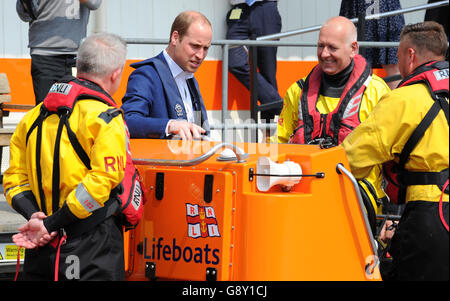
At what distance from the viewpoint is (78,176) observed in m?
2.91

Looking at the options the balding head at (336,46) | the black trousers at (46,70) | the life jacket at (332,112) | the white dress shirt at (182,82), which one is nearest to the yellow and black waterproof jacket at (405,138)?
the life jacket at (332,112)

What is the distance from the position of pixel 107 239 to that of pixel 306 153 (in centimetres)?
92

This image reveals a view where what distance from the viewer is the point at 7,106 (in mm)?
6184

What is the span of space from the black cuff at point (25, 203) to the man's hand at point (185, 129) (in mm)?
798

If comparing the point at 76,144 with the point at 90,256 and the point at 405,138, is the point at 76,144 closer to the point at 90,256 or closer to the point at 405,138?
the point at 90,256

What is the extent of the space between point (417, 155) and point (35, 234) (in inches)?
66.7

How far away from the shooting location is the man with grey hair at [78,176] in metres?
2.84

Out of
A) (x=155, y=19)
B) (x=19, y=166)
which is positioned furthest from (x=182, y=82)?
(x=155, y=19)

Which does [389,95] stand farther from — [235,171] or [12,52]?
[12,52]

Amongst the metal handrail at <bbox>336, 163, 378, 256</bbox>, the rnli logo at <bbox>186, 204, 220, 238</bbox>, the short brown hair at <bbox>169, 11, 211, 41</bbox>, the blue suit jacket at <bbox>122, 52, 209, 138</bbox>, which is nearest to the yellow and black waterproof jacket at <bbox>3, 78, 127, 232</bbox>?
the rnli logo at <bbox>186, 204, 220, 238</bbox>

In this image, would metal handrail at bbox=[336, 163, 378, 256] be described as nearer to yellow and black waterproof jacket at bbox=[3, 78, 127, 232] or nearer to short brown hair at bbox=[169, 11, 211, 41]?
yellow and black waterproof jacket at bbox=[3, 78, 127, 232]

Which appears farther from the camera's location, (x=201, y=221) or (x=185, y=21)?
(x=185, y=21)

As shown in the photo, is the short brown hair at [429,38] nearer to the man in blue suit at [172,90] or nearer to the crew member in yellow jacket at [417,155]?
the crew member in yellow jacket at [417,155]

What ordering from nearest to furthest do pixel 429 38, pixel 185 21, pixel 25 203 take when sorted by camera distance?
pixel 25 203, pixel 429 38, pixel 185 21
